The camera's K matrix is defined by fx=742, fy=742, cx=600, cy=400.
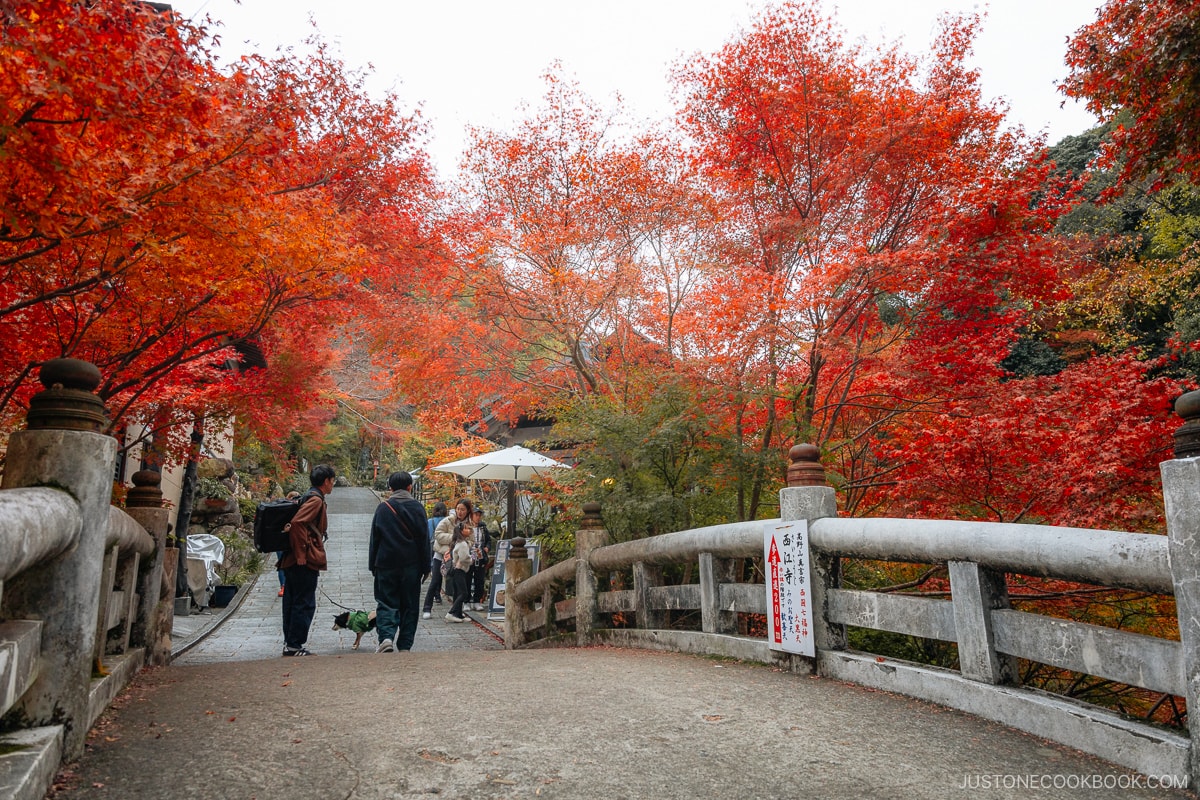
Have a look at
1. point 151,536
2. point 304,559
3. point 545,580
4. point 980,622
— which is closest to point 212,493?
point 304,559

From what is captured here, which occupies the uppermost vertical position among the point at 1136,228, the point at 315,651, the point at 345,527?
the point at 1136,228

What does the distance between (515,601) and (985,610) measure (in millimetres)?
6285

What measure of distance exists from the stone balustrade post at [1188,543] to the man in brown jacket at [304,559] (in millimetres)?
6369

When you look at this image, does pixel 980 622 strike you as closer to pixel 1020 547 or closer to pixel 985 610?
pixel 985 610

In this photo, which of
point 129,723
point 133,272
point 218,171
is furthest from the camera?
point 133,272

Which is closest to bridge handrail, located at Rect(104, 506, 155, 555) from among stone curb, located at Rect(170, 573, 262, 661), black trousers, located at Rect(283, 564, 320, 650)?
black trousers, located at Rect(283, 564, 320, 650)

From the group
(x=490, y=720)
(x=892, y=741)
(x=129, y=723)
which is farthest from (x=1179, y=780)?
(x=129, y=723)

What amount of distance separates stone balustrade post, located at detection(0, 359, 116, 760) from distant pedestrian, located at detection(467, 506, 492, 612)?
32.6 ft

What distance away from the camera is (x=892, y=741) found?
10.7 feet

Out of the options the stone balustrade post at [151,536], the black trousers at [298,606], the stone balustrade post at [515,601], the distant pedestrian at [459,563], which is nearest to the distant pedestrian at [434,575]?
the distant pedestrian at [459,563]

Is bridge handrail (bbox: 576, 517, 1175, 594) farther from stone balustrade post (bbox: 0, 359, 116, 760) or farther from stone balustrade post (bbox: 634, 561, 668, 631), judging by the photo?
stone balustrade post (bbox: 0, 359, 116, 760)

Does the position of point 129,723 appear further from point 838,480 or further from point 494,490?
point 494,490

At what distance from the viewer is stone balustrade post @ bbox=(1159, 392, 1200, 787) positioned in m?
2.57

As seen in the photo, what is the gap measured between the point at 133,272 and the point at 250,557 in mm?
14338
